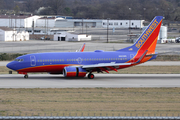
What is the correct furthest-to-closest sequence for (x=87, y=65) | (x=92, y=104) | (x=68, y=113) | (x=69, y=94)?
1. (x=87, y=65)
2. (x=69, y=94)
3. (x=92, y=104)
4. (x=68, y=113)

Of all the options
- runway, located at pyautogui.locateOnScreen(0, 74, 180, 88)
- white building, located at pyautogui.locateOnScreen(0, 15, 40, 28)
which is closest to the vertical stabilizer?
runway, located at pyautogui.locateOnScreen(0, 74, 180, 88)

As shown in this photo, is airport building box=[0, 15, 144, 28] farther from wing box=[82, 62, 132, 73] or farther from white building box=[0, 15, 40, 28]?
wing box=[82, 62, 132, 73]

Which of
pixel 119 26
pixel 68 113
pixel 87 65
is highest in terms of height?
pixel 119 26

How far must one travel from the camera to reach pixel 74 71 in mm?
39188

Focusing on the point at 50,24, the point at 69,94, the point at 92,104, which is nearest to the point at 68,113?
the point at 92,104

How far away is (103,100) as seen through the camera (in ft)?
87.1

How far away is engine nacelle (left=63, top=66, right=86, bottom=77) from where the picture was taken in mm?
39000

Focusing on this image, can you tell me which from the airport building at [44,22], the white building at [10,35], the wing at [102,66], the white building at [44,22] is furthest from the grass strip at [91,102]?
the white building at [44,22]

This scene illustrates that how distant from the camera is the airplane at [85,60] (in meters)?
39.6

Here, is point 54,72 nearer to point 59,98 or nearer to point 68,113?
point 59,98

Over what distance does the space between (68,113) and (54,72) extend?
19.9 metres

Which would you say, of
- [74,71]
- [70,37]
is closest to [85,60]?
[74,71]

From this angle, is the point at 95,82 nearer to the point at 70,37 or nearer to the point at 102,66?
the point at 102,66

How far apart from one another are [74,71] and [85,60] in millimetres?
2919
